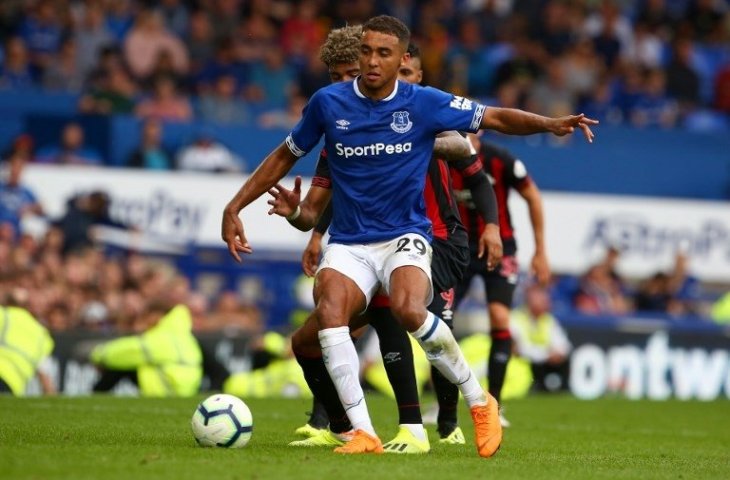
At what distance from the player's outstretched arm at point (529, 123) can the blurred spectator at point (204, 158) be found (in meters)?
9.46

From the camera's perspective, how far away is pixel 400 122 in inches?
305

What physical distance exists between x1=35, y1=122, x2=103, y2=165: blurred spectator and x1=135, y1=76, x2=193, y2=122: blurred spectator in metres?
1.14

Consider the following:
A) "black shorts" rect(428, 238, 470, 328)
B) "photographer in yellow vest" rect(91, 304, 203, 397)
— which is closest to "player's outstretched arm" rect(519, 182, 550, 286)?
"black shorts" rect(428, 238, 470, 328)

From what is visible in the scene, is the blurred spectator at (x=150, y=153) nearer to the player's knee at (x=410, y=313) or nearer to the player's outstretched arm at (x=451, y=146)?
the player's outstretched arm at (x=451, y=146)

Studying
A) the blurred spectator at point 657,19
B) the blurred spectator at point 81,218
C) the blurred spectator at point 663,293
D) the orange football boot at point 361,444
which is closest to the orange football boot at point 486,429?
the orange football boot at point 361,444

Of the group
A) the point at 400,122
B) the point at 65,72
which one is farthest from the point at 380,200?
the point at 65,72

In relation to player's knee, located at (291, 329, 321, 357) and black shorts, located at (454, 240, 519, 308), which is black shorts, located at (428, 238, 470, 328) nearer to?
player's knee, located at (291, 329, 321, 357)

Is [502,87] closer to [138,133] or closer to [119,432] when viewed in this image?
[138,133]

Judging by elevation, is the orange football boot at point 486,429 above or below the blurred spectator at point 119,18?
below

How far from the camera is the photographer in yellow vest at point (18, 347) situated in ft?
40.3

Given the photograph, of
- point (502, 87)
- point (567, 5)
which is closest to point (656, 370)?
point (502, 87)

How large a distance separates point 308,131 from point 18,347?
5.40m

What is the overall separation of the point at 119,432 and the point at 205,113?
9.82m

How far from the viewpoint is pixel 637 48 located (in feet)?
74.6
